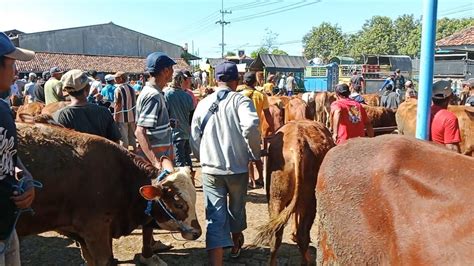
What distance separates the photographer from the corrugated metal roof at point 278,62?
36.5 m

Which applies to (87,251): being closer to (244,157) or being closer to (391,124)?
(244,157)

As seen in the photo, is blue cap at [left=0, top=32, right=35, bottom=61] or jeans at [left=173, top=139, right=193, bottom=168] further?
jeans at [left=173, top=139, right=193, bottom=168]

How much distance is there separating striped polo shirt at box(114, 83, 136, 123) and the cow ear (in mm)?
5290

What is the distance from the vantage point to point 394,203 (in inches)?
102

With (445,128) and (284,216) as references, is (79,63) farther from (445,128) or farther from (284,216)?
(445,128)

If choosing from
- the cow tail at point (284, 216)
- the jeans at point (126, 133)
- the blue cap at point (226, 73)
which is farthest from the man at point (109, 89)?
the cow tail at point (284, 216)

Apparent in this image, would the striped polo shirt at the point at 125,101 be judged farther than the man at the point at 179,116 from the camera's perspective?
Yes

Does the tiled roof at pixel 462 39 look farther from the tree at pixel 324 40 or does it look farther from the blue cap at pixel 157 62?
the tree at pixel 324 40

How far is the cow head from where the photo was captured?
12.6ft

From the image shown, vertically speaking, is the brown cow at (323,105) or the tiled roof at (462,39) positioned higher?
the tiled roof at (462,39)

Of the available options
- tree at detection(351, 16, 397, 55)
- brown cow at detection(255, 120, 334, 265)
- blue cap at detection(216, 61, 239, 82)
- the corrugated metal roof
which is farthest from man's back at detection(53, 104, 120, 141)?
tree at detection(351, 16, 397, 55)

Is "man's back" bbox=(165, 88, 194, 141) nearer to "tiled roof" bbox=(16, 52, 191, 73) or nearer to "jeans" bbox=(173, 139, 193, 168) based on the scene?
"jeans" bbox=(173, 139, 193, 168)

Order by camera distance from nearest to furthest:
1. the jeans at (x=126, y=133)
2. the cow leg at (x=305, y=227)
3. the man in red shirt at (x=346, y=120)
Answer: the cow leg at (x=305, y=227) < the man in red shirt at (x=346, y=120) < the jeans at (x=126, y=133)

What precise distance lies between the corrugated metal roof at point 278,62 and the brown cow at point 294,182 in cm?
3085
